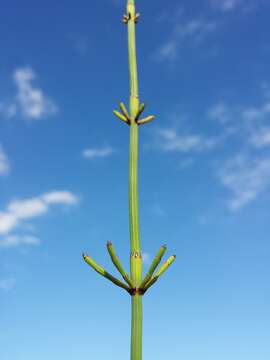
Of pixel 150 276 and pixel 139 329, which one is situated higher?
pixel 150 276

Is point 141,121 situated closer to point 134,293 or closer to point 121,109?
point 121,109

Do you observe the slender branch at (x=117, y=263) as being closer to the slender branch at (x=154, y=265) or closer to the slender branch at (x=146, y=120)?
the slender branch at (x=154, y=265)

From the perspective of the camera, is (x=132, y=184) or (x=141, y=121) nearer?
(x=132, y=184)

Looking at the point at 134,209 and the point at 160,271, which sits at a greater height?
the point at 134,209

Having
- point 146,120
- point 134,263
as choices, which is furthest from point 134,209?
point 146,120

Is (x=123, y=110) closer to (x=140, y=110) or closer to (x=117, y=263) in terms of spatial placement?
(x=140, y=110)

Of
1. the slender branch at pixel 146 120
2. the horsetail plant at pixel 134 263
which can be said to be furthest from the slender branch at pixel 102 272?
the slender branch at pixel 146 120

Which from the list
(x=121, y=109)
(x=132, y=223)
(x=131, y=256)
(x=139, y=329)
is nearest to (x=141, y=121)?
(x=121, y=109)
